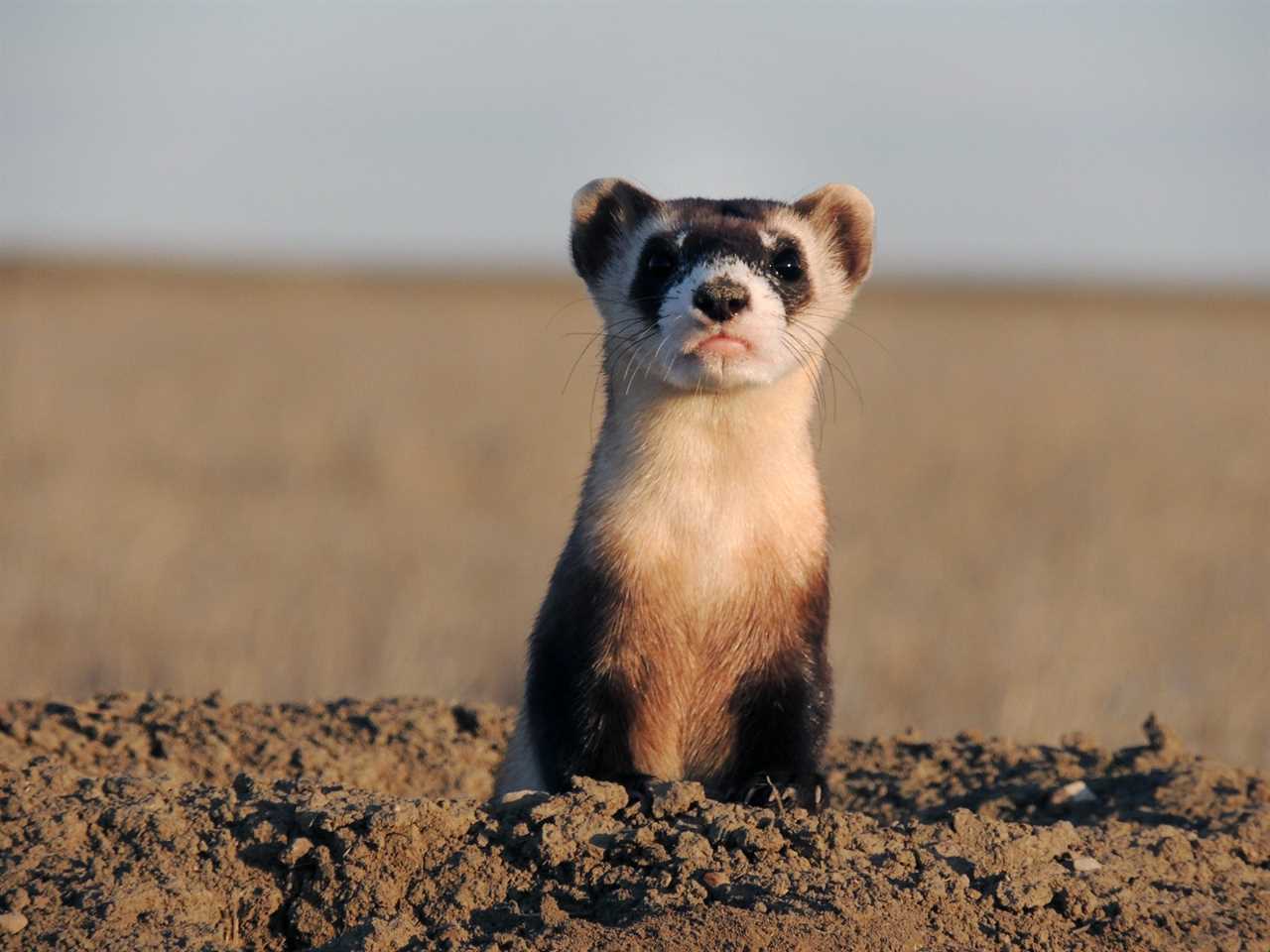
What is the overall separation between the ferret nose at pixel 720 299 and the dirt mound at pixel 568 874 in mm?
1594

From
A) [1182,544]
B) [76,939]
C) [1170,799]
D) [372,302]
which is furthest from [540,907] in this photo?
[372,302]

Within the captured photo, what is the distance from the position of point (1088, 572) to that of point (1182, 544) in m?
1.80

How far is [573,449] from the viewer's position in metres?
23.8

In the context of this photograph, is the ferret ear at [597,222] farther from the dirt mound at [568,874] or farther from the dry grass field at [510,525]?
the dry grass field at [510,525]

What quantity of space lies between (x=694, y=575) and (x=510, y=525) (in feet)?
42.9

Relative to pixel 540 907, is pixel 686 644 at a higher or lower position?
higher

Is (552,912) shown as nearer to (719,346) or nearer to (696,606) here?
(696,606)

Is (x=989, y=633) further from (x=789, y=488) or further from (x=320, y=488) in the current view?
(x=320, y=488)

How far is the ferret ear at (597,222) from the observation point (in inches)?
272

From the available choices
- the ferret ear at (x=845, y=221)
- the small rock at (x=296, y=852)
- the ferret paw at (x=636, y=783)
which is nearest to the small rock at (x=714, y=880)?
the ferret paw at (x=636, y=783)

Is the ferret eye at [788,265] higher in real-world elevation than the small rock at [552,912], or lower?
higher

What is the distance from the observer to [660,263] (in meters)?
6.31

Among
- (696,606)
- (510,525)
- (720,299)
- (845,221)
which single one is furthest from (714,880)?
(510,525)

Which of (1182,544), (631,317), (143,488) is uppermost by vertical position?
(631,317)
